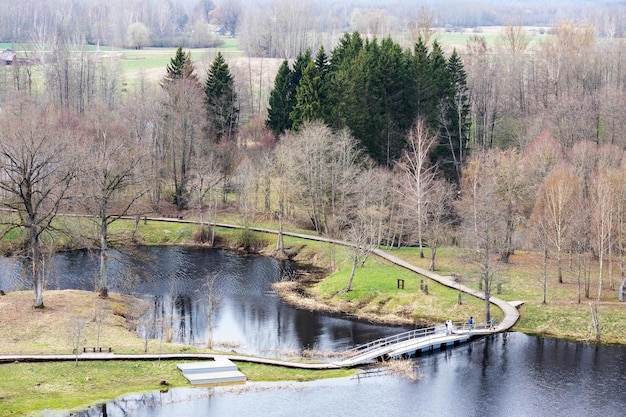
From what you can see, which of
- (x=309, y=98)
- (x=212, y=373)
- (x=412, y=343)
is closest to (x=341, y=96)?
(x=309, y=98)

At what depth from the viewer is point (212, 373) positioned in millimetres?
58094

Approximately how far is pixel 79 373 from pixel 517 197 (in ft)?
162

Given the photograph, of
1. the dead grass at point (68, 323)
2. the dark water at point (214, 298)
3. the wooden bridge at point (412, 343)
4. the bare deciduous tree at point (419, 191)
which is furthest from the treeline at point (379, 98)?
the dead grass at point (68, 323)

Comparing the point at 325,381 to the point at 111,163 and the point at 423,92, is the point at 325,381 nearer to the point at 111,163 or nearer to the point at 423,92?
the point at 111,163

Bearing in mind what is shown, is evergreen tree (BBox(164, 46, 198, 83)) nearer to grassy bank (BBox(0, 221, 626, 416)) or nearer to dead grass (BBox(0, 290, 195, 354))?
grassy bank (BBox(0, 221, 626, 416))

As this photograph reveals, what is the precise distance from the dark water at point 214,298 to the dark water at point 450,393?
8.80 metres

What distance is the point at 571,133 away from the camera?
114312 millimetres

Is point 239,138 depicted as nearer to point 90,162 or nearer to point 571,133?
point 90,162

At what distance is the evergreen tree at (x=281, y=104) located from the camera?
119 m

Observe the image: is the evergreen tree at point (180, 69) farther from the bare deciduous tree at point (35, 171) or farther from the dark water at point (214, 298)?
the dark water at point (214, 298)

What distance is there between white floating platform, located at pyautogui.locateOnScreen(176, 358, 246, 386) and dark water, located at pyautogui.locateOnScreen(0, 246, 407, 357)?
714 cm

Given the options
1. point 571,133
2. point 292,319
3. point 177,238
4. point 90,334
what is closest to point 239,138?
point 177,238

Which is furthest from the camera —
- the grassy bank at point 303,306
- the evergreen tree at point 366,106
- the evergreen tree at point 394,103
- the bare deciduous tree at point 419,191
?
the evergreen tree at point 394,103

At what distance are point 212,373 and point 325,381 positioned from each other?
729 centimetres
